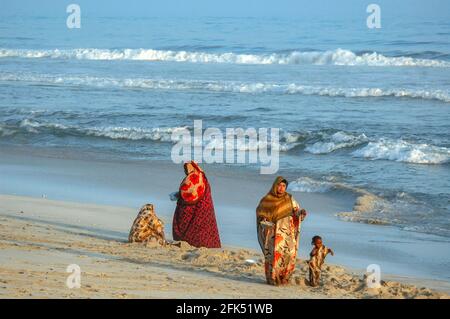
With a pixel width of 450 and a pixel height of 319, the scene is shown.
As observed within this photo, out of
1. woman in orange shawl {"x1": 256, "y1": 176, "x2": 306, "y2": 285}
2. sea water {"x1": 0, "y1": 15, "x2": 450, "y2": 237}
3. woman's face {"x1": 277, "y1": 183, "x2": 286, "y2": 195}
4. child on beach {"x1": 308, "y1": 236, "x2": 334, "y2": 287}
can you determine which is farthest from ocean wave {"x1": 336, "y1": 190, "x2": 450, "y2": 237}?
Result: woman's face {"x1": 277, "y1": 183, "x2": 286, "y2": 195}

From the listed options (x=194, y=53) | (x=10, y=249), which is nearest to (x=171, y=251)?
(x=10, y=249)

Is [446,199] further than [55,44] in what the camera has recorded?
No

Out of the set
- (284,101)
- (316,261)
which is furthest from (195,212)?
(284,101)

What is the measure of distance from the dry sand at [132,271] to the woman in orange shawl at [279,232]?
6.3 inches

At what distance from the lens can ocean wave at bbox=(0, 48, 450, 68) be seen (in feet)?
121

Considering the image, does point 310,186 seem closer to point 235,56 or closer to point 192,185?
point 192,185

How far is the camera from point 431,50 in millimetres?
38781

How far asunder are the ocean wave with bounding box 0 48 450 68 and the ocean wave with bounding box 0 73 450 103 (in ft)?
25.7

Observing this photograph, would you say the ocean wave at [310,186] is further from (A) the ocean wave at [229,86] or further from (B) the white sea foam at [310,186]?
(A) the ocean wave at [229,86]

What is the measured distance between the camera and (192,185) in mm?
10453

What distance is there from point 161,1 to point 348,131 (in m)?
75.8

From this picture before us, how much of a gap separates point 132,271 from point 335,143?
1094cm

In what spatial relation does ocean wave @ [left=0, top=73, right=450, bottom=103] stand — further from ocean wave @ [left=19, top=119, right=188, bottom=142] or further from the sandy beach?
the sandy beach
